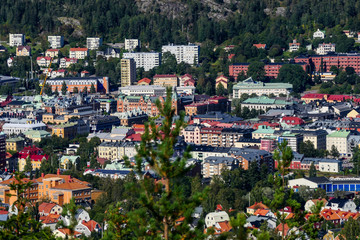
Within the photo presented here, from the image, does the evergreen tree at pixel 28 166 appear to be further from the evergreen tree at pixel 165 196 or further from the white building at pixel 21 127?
the evergreen tree at pixel 165 196

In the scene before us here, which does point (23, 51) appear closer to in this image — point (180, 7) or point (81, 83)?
point (81, 83)

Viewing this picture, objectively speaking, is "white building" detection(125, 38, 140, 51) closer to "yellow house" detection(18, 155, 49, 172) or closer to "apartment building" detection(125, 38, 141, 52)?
"apartment building" detection(125, 38, 141, 52)

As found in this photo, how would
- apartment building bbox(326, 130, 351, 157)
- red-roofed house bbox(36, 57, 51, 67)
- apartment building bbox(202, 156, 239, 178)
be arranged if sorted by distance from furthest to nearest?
red-roofed house bbox(36, 57, 51, 67)
apartment building bbox(326, 130, 351, 157)
apartment building bbox(202, 156, 239, 178)

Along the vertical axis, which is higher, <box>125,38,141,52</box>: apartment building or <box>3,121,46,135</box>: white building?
<box>125,38,141,52</box>: apartment building

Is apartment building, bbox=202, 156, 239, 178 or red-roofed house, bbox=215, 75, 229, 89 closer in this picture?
apartment building, bbox=202, 156, 239, 178

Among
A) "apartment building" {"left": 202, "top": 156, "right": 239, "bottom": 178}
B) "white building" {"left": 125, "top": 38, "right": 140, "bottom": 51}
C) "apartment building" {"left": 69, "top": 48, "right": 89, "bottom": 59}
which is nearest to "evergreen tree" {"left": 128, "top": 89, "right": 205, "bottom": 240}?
"apartment building" {"left": 202, "top": 156, "right": 239, "bottom": 178}

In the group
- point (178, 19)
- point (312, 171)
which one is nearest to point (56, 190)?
point (312, 171)
